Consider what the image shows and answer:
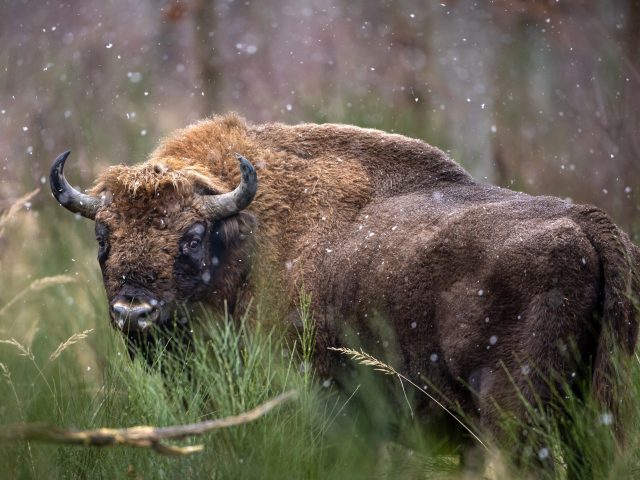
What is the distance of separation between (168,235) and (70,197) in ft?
2.61

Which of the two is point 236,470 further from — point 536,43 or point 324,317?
point 536,43

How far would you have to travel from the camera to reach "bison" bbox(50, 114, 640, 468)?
358cm

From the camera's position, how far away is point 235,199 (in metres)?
4.95

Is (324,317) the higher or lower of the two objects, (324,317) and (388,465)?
the higher

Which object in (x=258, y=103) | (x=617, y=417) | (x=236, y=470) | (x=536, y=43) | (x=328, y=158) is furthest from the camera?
(x=258, y=103)

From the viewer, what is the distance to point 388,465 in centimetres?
389

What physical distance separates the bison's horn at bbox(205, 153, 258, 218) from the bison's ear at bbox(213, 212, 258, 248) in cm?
5

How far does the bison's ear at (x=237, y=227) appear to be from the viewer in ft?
16.4

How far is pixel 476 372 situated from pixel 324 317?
110 centimetres

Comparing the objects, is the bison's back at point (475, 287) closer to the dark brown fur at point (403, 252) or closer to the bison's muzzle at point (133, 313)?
the dark brown fur at point (403, 252)

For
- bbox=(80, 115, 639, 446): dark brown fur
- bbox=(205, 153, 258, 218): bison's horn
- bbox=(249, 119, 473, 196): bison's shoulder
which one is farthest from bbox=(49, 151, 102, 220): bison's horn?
bbox=(249, 119, 473, 196): bison's shoulder

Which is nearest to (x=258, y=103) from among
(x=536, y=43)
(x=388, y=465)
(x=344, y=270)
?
(x=536, y=43)

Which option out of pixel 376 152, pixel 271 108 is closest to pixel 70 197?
pixel 376 152

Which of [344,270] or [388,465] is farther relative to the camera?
[344,270]
